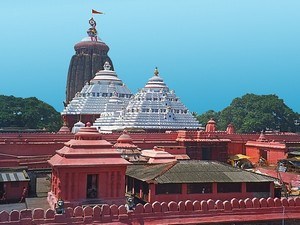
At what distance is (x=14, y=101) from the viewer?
62531 mm

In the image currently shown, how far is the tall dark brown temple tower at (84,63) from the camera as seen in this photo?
72250 mm

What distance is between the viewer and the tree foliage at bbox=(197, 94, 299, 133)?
67.0 meters

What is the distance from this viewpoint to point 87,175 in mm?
17344

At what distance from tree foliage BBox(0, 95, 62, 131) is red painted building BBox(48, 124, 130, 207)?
4462cm

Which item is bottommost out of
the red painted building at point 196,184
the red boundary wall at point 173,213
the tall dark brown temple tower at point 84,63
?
the red boundary wall at point 173,213

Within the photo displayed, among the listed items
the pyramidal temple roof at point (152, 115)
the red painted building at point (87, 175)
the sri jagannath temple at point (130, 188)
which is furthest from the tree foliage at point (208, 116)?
the red painted building at point (87, 175)

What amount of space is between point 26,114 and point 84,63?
17080mm

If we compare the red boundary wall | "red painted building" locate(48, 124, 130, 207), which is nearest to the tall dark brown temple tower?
"red painted building" locate(48, 124, 130, 207)

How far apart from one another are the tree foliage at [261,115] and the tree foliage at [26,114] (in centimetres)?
3270

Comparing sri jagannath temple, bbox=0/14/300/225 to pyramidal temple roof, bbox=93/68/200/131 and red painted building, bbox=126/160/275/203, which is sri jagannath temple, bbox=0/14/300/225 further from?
pyramidal temple roof, bbox=93/68/200/131

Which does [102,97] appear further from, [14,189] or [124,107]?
[14,189]

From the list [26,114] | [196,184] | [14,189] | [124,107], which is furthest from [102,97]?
[196,184]

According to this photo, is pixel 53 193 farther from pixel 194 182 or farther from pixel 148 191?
pixel 194 182

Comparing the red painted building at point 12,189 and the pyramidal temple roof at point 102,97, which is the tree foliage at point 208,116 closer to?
the pyramidal temple roof at point 102,97
